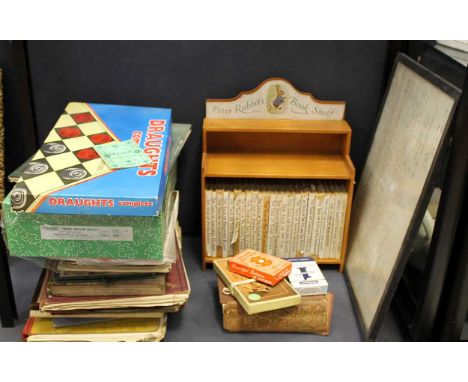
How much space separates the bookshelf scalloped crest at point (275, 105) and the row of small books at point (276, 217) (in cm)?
31

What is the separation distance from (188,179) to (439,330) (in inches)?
51.8

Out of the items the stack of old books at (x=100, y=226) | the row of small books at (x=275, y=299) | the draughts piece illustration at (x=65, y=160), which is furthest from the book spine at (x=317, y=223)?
the draughts piece illustration at (x=65, y=160)

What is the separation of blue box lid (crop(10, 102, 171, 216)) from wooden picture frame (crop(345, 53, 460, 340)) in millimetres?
888

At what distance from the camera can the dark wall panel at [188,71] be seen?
227 centimetres

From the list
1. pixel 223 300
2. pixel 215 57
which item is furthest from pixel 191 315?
pixel 215 57

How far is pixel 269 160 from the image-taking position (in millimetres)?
2387

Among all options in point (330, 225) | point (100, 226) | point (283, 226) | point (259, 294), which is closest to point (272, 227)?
point (283, 226)

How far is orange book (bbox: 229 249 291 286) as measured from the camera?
201 cm

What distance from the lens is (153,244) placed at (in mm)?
1621

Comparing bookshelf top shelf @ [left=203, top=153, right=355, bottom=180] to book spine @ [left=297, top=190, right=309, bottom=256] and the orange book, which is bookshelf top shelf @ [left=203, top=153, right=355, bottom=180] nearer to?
book spine @ [left=297, top=190, right=309, bottom=256]

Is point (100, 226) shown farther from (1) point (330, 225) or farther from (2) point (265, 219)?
(1) point (330, 225)

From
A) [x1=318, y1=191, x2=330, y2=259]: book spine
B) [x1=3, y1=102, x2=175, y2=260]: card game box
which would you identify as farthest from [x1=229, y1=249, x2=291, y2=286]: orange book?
[x1=3, y1=102, x2=175, y2=260]: card game box

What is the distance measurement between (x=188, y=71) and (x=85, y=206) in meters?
1.01

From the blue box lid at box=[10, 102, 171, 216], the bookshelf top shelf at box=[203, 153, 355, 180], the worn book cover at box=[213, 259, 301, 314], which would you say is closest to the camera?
the blue box lid at box=[10, 102, 171, 216]
